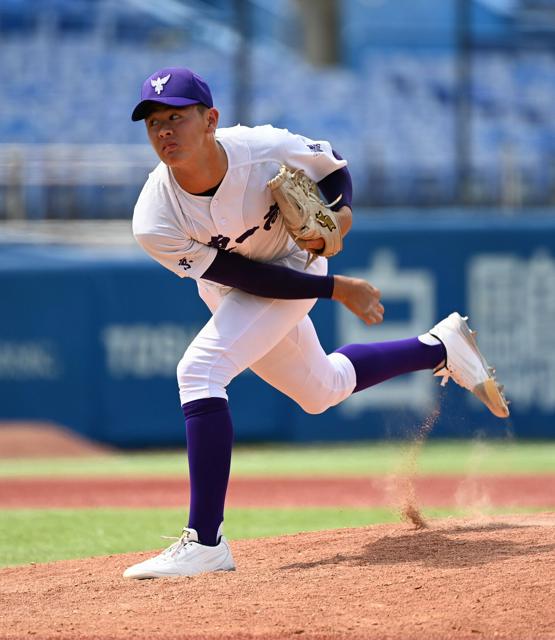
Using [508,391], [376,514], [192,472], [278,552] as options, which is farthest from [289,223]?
[508,391]

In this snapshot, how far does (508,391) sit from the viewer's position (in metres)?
11.0

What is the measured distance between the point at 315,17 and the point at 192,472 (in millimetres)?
17387

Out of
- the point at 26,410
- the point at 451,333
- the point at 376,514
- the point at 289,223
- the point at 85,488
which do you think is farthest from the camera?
the point at 26,410

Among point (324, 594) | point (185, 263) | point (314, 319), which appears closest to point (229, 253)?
point (185, 263)

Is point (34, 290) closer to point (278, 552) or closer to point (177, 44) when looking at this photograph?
point (278, 552)

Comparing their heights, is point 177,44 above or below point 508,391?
above

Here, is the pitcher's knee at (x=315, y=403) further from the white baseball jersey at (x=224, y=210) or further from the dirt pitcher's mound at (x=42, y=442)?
the dirt pitcher's mound at (x=42, y=442)

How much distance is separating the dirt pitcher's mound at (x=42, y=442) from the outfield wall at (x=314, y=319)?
101 mm

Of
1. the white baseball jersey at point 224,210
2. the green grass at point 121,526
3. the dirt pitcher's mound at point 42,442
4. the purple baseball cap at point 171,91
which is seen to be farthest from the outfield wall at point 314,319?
the purple baseball cap at point 171,91

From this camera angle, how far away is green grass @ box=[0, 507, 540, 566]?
17.1 feet

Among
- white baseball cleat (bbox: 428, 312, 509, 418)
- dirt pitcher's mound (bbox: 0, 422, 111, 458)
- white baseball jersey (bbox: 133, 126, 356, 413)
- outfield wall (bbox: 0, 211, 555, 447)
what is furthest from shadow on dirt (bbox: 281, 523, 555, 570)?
dirt pitcher's mound (bbox: 0, 422, 111, 458)

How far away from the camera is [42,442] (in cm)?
1098

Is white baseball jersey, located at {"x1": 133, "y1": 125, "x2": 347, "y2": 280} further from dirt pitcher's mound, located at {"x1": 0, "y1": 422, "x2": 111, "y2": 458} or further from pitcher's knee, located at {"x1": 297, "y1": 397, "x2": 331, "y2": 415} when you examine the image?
dirt pitcher's mound, located at {"x1": 0, "y1": 422, "x2": 111, "y2": 458}

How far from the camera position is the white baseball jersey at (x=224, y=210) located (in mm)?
4008
